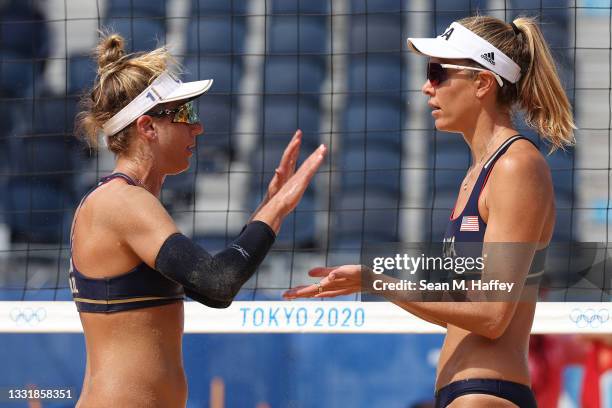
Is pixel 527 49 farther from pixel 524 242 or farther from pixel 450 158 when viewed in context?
pixel 450 158

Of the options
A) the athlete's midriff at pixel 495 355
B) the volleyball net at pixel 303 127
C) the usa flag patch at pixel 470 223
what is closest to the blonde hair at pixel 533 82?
the usa flag patch at pixel 470 223

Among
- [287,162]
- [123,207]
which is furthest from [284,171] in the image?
[123,207]

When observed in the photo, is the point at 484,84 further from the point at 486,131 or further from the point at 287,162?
the point at 287,162

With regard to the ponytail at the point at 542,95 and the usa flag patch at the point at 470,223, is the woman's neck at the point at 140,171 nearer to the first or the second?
the usa flag patch at the point at 470,223

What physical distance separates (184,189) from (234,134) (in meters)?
0.33

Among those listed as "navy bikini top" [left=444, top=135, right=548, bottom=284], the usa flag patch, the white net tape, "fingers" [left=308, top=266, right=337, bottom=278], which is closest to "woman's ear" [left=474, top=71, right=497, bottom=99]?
"navy bikini top" [left=444, top=135, right=548, bottom=284]

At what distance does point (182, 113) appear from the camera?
8.04ft

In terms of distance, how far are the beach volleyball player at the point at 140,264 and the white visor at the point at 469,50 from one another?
0.39 metres

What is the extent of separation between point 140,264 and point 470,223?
74 centimetres

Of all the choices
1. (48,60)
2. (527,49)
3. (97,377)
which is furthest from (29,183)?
(527,49)

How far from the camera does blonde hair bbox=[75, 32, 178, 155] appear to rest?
240 cm

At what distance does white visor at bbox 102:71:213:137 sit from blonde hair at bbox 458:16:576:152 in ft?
2.22

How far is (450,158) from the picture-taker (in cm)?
451

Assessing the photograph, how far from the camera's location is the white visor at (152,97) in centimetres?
238
